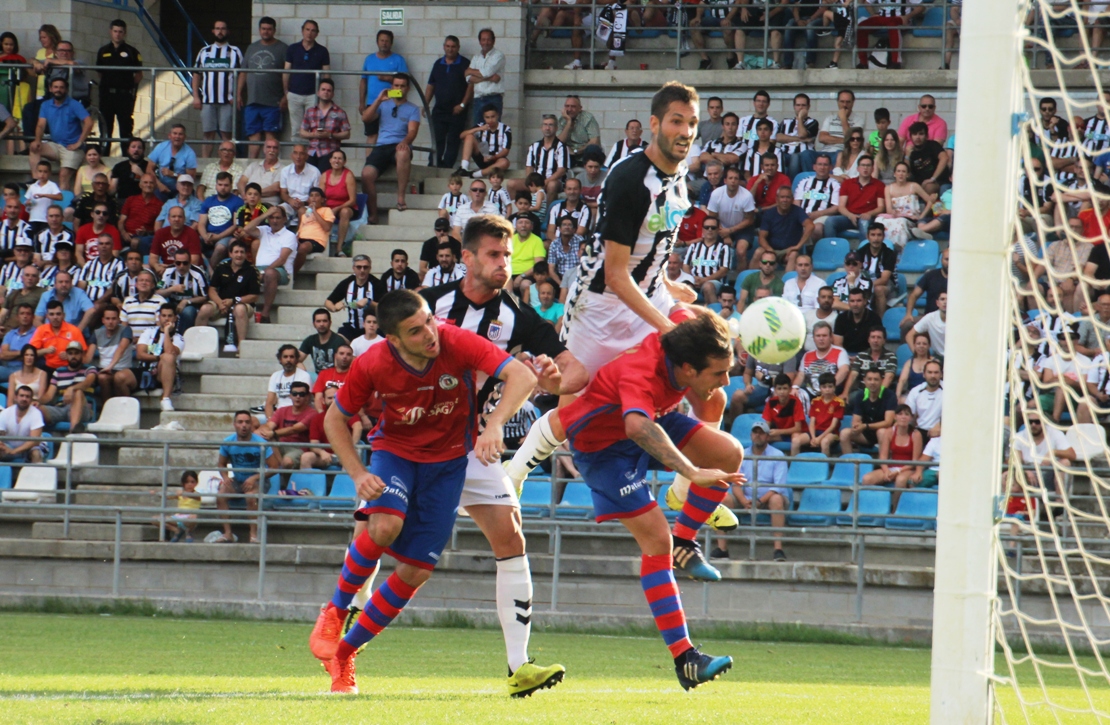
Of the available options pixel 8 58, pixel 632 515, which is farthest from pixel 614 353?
pixel 8 58

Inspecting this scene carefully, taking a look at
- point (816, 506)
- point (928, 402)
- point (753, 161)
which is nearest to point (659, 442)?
point (816, 506)

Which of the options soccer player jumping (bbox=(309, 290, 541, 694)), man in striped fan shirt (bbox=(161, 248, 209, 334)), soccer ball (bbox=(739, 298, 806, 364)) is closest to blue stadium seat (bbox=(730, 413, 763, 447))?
man in striped fan shirt (bbox=(161, 248, 209, 334))

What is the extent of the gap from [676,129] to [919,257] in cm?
1074

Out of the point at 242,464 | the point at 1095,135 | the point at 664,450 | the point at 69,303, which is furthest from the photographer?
the point at 69,303

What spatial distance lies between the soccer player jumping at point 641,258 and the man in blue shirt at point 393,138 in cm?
1280

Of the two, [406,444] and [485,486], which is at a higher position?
[406,444]

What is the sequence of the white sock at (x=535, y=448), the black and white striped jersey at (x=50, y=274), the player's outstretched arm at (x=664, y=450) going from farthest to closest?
the black and white striped jersey at (x=50, y=274), the white sock at (x=535, y=448), the player's outstretched arm at (x=664, y=450)

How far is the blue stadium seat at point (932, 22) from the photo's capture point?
20672mm

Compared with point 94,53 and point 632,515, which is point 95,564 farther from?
point 94,53

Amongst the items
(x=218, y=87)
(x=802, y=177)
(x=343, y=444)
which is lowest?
(x=343, y=444)

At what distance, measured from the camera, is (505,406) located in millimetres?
6770

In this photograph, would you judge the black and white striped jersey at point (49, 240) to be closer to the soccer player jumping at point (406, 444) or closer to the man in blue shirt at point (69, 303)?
the man in blue shirt at point (69, 303)

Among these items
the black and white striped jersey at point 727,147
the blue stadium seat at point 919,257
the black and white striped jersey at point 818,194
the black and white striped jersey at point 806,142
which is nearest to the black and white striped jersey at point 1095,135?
the blue stadium seat at point 919,257

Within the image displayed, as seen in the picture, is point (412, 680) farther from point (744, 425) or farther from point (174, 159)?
point (174, 159)
